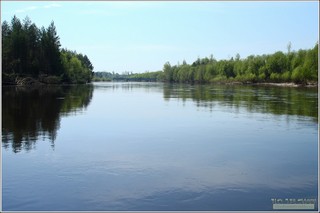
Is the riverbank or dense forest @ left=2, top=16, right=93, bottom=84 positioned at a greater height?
dense forest @ left=2, top=16, right=93, bottom=84

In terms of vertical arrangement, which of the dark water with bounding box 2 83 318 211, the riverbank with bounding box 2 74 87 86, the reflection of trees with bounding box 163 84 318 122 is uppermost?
the riverbank with bounding box 2 74 87 86

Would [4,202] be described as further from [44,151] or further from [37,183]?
[44,151]

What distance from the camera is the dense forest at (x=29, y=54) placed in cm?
10931

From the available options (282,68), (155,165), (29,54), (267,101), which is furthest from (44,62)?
(155,165)

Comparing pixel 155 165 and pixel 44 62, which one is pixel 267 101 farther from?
pixel 44 62

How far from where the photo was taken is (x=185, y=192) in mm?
13227

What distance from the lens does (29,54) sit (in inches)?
4493

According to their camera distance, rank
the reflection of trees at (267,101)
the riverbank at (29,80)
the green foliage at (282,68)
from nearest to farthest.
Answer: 1. the reflection of trees at (267,101)
2. the riverbank at (29,80)
3. the green foliage at (282,68)

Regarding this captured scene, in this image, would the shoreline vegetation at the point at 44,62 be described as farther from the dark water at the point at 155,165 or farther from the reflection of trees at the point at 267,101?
the dark water at the point at 155,165

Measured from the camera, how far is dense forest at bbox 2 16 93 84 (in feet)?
359

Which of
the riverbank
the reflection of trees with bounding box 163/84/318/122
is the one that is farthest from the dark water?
the riverbank

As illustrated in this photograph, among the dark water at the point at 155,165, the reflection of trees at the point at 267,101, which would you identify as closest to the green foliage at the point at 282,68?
the reflection of trees at the point at 267,101

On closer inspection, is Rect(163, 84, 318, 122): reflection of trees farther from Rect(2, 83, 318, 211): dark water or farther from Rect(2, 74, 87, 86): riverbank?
Rect(2, 74, 87, 86): riverbank

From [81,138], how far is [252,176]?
38.3 ft
